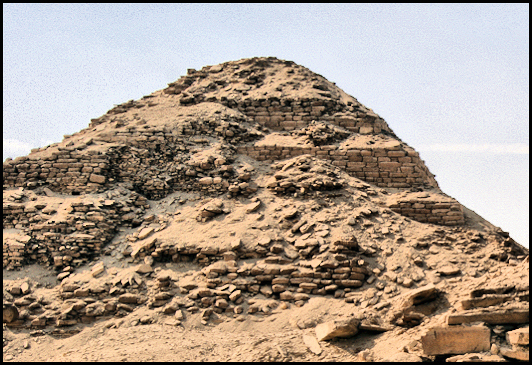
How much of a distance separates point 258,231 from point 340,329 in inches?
129

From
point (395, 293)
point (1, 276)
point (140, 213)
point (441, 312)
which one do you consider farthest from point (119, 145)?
point (441, 312)

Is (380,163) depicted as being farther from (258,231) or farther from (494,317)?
(494,317)

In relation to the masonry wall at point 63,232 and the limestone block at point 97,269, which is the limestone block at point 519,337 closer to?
the limestone block at point 97,269

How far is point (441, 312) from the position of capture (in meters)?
7.28

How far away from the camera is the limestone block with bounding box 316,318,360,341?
7094mm

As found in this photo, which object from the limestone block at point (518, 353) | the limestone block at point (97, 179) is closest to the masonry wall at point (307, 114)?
Answer: the limestone block at point (97, 179)

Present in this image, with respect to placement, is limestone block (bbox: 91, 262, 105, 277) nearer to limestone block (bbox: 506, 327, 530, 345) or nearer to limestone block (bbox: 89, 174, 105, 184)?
limestone block (bbox: 89, 174, 105, 184)

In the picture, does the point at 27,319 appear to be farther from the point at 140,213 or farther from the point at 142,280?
the point at 140,213

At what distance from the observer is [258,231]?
9844 mm

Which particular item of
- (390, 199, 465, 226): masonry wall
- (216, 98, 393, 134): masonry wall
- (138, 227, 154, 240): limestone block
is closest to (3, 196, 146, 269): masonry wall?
(138, 227, 154, 240): limestone block

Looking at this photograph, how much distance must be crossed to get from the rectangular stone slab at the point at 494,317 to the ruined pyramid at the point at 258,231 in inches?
0.5

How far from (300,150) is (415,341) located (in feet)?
20.4

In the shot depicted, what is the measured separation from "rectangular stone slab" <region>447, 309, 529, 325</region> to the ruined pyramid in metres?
0.01

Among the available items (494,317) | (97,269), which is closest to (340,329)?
(494,317)
